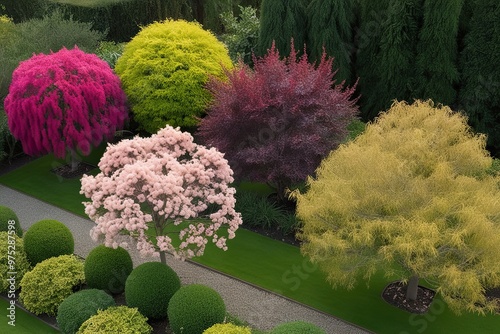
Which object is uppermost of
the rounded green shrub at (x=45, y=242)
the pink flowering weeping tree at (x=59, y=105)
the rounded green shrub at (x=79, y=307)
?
the pink flowering weeping tree at (x=59, y=105)

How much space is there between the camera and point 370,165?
1209 cm

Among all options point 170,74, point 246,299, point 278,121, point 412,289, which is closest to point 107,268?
point 246,299

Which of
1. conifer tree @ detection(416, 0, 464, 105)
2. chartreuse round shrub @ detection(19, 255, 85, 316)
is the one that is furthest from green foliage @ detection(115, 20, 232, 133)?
chartreuse round shrub @ detection(19, 255, 85, 316)

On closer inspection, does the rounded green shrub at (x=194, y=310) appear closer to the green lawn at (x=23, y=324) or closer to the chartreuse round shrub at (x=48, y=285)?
the chartreuse round shrub at (x=48, y=285)

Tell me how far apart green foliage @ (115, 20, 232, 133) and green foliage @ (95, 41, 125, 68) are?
7.93ft

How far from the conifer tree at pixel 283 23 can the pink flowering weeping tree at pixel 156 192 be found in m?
7.73

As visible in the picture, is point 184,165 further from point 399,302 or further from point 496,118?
point 496,118

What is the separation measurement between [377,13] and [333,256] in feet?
33.7

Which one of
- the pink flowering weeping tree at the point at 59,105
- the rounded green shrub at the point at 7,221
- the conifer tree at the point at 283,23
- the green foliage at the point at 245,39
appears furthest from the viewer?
the green foliage at the point at 245,39

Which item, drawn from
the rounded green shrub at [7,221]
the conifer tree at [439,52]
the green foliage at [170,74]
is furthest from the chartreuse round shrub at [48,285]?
the conifer tree at [439,52]

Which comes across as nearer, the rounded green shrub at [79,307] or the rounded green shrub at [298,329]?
the rounded green shrub at [298,329]

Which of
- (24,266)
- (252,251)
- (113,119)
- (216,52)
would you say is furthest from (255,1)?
(24,266)

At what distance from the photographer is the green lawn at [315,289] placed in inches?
503

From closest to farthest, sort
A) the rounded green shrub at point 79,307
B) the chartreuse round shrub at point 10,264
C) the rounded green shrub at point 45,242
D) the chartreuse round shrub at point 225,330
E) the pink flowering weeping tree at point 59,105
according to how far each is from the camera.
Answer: the chartreuse round shrub at point 225,330 → the rounded green shrub at point 79,307 → the chartreuse round shrub at point 10,264 → the rounded green shrub at point 45,242 → the pink flowering weeping tree at point 59,105
